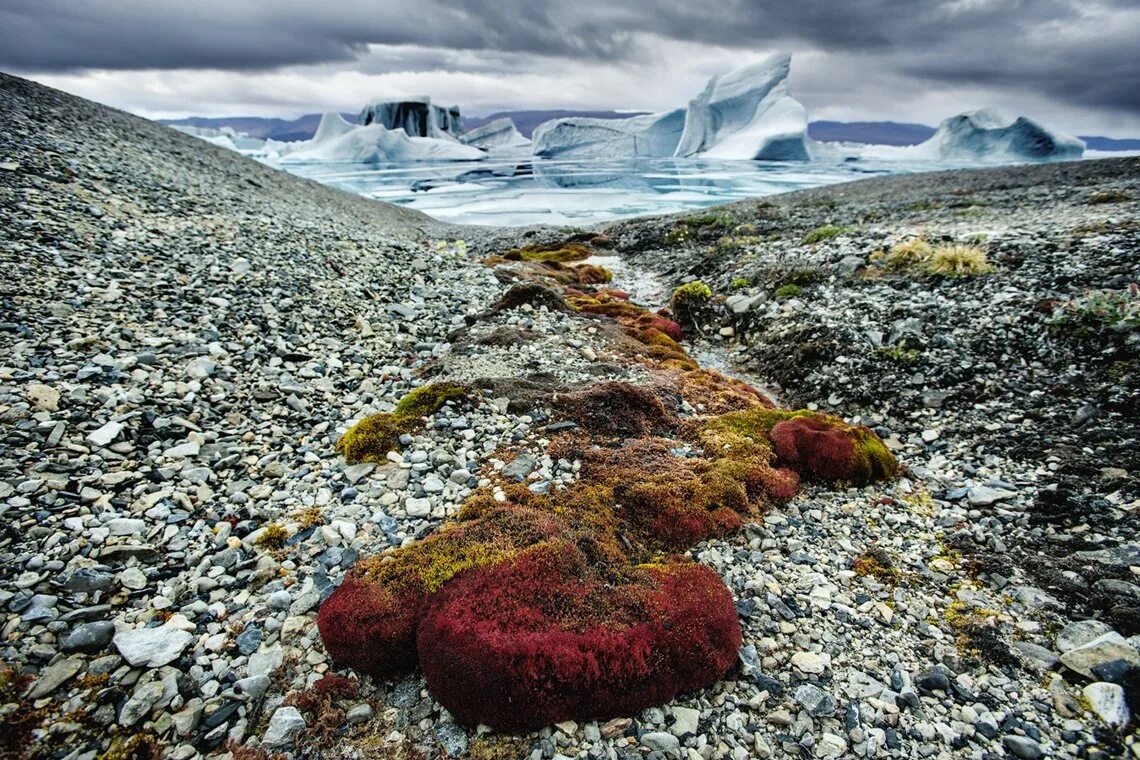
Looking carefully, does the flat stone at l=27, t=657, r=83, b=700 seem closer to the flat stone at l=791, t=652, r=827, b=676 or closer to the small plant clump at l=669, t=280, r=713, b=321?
the flat stone at l=791, t=652, r=827, b=676

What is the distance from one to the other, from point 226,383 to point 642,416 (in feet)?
21.3

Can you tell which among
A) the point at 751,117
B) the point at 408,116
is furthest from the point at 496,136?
the point at 751,117

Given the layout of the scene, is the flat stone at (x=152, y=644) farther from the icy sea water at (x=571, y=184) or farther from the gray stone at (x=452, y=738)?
the icy sea water at (x=571, y=184)

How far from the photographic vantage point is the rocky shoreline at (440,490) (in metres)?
4.07

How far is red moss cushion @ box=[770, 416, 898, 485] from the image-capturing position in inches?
305

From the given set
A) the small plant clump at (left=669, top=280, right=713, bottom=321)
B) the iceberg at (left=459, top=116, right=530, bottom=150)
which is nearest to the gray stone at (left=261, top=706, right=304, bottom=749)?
the small plant clump at (left=669, top=280, right=713, bottom=321)

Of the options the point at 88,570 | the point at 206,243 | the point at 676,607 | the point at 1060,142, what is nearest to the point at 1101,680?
Result: the point at 676,607

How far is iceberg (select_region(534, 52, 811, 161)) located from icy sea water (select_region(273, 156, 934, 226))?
283 centimetres

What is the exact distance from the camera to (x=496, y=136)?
152 metres

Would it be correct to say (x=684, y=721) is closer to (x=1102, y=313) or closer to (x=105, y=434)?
(x=105, y=434)

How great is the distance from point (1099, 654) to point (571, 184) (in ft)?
261

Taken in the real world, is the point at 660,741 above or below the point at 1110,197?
below

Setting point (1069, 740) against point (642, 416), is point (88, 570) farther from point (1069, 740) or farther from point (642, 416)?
point (1069, 740)

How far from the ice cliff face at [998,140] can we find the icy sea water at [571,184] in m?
6.09
